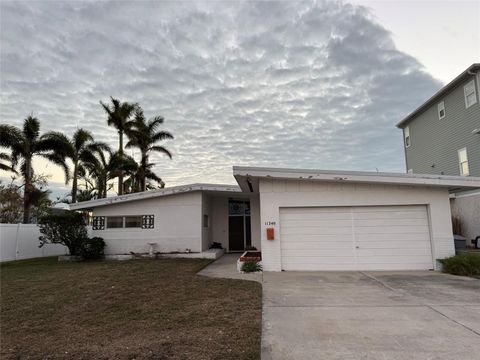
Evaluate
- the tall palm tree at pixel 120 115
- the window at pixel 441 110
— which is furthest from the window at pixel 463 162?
the tall palm tree at pixel 120 115

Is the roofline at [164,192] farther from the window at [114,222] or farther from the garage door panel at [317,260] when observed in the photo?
the garage door panel at [317,260]

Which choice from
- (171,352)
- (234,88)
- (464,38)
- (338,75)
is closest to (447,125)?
(464,38)

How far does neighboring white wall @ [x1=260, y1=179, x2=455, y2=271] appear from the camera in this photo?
994 cm

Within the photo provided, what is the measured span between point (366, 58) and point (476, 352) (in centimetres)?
1135

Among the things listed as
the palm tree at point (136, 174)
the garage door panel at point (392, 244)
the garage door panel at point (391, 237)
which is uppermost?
the palm tree at point (136, 174)

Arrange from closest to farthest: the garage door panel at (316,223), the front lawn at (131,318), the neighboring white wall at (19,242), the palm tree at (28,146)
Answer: the front lawn at (131,318)
the garage door panel at (316,223)
the neighboring white wall at (19,242)
the palm tree at (28,146)

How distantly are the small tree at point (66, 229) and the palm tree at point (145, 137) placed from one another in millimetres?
9718

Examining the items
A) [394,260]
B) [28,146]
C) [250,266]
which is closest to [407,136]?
[394,260]

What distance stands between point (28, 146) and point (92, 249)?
8816 mm

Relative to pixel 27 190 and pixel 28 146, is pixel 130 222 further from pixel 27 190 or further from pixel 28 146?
pixel 28 146

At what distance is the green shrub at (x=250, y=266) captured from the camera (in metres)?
9.94

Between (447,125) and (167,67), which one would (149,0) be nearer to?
(167,67)

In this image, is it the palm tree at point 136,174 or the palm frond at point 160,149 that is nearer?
the palm tree at point 136,174

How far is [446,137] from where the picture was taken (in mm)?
18016
